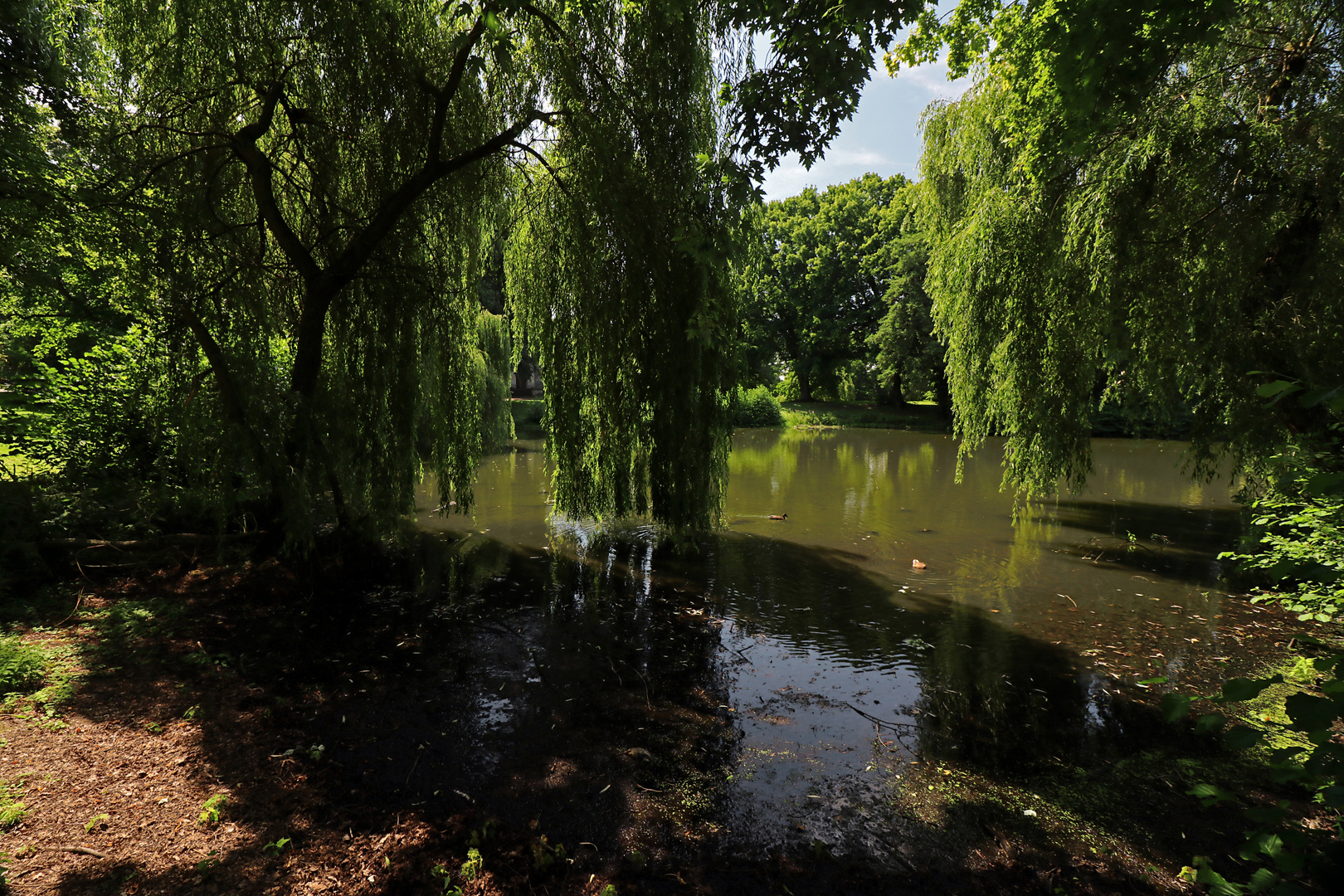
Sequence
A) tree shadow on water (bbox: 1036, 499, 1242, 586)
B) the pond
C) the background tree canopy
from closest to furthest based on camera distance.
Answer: the pond
tree shadow on water (bbox: 1036, 499, 1242, 586)
the background tree canopy

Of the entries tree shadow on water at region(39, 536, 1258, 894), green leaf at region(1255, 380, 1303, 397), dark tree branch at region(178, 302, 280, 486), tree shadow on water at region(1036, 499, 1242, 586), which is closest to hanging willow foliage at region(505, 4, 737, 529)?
tree shadow on water at region(39, 536, 1258, 894)

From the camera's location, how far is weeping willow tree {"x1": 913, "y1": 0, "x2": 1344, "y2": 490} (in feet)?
18.7

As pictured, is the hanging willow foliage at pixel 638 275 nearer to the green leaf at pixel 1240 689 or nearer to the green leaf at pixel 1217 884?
the green leaf at pixel 1240 689

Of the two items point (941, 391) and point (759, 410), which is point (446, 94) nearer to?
point (759, 410)

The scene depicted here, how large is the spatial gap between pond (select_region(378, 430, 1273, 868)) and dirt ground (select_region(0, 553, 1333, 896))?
0.15 ft

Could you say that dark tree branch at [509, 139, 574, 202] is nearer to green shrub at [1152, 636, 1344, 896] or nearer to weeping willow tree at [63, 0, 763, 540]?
weeping willow tree at [63, 0, 763, 540]

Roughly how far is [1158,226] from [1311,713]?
7107 mm

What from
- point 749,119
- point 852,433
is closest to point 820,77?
point 749,119

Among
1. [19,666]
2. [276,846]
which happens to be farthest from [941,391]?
[19,666]

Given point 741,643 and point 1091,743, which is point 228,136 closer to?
point 741,643

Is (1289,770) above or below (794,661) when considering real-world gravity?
above

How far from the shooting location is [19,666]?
4.16 metres

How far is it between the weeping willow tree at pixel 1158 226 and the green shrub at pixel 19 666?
850 centimetres

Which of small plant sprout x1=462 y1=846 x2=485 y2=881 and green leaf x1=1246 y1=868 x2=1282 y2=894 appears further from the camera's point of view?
small plant sprout x1=462 y1=846 x2=485 y2=881
